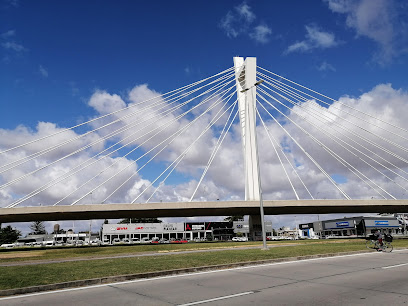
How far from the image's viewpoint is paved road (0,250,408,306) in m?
7.71

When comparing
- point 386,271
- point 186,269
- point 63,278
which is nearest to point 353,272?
point 386,271

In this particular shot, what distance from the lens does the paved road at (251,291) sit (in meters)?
7.71

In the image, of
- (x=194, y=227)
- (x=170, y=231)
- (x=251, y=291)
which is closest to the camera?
(x=251, y=291)

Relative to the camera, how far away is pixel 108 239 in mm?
94375

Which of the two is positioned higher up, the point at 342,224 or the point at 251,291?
the point at 342,224

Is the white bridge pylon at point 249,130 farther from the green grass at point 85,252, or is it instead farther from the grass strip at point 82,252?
the green grass at point 85,252

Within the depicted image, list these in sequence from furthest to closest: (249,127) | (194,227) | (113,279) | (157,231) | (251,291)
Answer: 1. (194,227)
2. (157,231)
3. (249,127)
4. (113,279)
5. (251,291)

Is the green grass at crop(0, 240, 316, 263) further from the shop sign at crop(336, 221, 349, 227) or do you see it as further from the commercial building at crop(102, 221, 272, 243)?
the shop sign at crop(336, 221, 349, 227)

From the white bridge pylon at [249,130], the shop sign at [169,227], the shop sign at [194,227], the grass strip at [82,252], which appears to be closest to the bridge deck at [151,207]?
the white bridge pylon at [249,130]

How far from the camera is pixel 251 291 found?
8.80m

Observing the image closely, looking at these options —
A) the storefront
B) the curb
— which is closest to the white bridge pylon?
the curb

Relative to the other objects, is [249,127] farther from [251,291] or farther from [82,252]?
[251,291]

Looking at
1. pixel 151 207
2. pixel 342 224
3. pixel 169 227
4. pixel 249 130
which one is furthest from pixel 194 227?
pixel 249 130

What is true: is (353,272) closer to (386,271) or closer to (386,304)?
(386,271)
